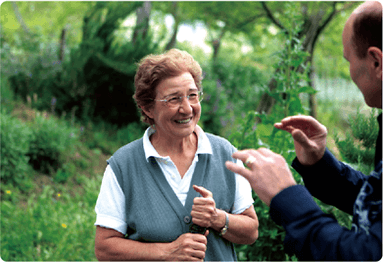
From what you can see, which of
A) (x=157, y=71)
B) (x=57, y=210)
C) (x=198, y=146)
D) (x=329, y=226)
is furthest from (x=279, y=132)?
(x=57, y=210)

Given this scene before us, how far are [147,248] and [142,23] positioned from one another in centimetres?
766

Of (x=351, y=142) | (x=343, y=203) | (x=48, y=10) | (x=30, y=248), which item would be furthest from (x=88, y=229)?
(x=48, y=10)

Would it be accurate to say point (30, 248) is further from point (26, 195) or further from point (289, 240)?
point (289, 240)

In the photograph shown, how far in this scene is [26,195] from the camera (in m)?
4.99

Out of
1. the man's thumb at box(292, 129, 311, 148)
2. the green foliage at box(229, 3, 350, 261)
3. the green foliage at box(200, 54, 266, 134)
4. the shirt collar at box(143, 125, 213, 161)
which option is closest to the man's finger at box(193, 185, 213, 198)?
the shirt collar at box(143, 125, 213, 161)

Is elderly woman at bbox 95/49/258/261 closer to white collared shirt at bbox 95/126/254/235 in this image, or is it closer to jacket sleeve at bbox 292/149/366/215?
white collared shirt at bbox 95/126/254/235

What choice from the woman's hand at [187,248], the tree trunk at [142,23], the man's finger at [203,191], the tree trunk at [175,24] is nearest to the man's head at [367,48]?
the man's finger at [203,191]

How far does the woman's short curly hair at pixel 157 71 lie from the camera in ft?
6.38

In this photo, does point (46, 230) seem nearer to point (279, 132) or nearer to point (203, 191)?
point (279, 132)

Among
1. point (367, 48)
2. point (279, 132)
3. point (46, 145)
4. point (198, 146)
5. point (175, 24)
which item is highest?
point (175, 24)

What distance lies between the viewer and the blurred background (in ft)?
11.4

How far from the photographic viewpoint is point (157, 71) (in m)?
1.94

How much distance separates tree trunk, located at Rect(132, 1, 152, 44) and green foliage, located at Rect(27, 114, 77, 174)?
324 centimetres

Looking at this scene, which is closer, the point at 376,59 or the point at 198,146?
the point at 376,59
